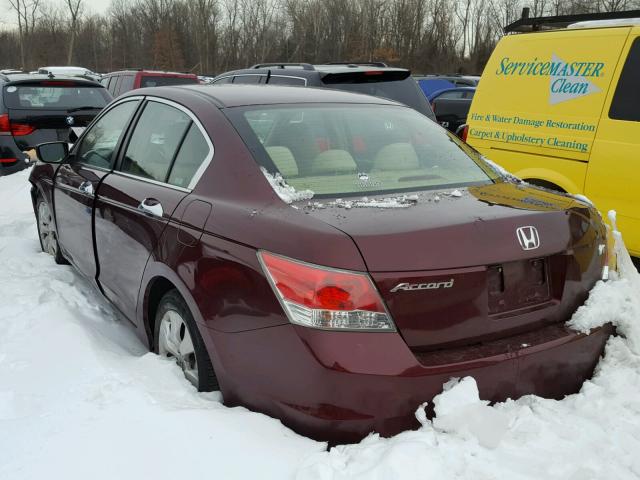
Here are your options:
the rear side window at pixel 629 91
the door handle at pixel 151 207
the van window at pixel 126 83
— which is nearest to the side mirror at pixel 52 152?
the door handle at pixel 151 207

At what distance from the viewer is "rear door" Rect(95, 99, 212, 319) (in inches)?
122

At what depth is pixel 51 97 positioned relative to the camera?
8992 millimetres

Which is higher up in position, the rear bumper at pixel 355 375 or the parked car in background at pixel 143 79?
the parked car in background at pixel 143 79

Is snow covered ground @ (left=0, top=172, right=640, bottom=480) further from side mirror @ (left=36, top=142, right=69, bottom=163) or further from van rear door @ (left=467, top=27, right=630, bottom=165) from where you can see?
van rear door @ (left=467, top=27, right=630, bottom=165)

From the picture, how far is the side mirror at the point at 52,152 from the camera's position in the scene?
4750 mm

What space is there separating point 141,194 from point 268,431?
1592 mm

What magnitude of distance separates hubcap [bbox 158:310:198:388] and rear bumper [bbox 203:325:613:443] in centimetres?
42

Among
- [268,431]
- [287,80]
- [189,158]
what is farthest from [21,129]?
[268,431]

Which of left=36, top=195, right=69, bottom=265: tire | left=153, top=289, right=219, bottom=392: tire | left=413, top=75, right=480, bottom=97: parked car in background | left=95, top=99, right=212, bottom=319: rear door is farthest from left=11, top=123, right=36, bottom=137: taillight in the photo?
left=413, top=75, right=480, bottom=97: parked car in background

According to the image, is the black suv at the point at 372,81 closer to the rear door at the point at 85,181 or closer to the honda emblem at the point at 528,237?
the rear door at the point at 85,181

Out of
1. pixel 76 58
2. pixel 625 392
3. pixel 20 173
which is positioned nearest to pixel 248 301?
pixel 625 392

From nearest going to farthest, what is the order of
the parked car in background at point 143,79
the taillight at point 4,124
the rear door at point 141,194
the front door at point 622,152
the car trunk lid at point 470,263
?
the car trunk lid at point 470,263 < the rear door at point 141,194 < the front door at point 622,152 < the taillight at point 4,124 < the parked car in background at point 143,79

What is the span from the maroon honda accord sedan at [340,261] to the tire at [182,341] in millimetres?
10

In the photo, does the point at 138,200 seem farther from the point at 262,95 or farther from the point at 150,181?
the point at 262,95
